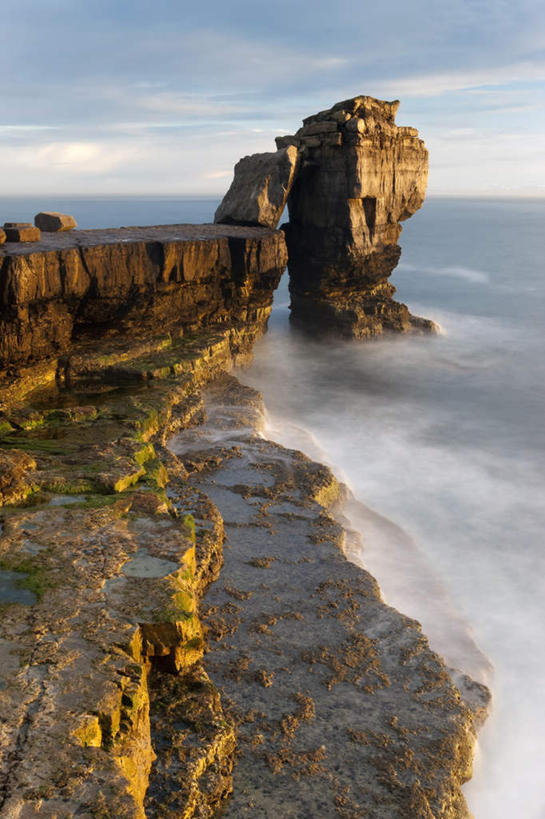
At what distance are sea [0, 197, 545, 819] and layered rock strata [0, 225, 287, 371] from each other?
2.38 meters

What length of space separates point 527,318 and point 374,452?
1589cm

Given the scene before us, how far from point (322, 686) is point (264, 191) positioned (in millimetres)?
14152

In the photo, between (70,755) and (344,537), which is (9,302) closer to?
(344,537)

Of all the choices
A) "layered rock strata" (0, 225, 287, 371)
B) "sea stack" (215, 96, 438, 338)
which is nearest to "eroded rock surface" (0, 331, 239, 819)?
"layered rock strata" (0, 225, 287, 371)

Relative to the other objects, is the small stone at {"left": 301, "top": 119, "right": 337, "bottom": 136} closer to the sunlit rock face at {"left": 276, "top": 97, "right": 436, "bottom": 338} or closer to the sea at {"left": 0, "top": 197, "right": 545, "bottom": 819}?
the sunlit rock face at {"left": 276, "top": 97, "right": 436, "bottom": 338}

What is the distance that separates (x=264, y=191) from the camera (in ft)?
56.6

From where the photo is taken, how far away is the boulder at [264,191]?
17297mm

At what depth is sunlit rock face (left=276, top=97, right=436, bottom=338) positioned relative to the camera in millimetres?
18281

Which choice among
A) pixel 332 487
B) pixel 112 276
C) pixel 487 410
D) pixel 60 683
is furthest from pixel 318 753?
pixel 487 410

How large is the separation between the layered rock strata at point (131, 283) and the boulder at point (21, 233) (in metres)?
0.29

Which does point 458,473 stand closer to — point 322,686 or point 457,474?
point 457,474

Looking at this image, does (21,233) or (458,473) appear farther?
(458,473)

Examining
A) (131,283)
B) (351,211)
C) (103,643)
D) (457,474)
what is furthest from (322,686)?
(351,211)

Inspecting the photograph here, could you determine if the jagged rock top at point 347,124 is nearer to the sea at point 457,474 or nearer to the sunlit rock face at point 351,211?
the sunlit rock face at point 351,211
